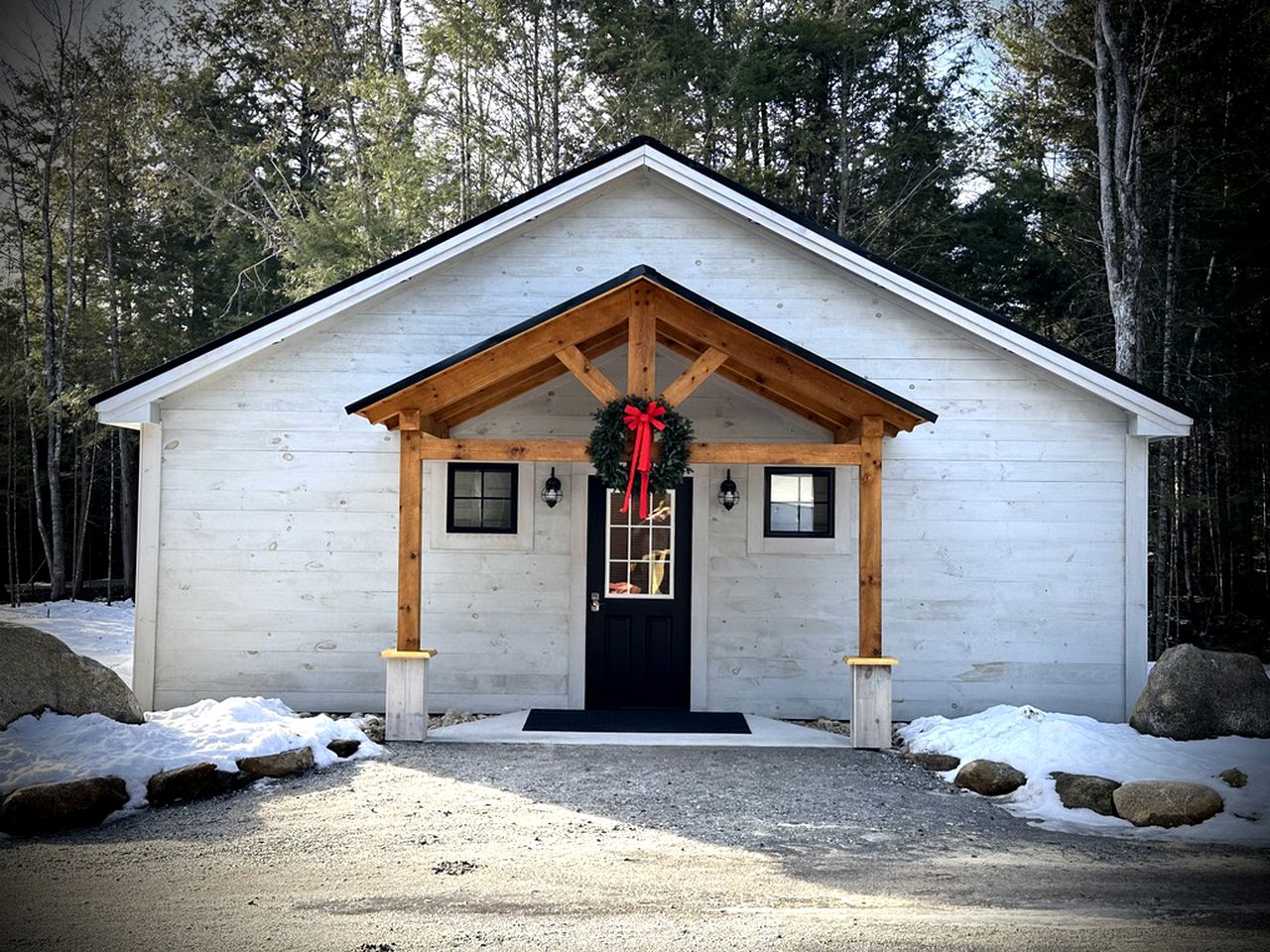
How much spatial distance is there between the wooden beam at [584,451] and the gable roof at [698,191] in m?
1.89

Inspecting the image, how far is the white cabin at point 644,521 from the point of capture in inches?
368

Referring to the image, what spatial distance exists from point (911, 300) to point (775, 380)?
80.0 inches

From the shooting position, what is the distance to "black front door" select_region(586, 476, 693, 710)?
9.64m

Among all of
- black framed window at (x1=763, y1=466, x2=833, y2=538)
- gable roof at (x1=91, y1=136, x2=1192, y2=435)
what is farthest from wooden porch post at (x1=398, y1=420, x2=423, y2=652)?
black framed window at (x1=763, y1=466, x2=833, y2=538)

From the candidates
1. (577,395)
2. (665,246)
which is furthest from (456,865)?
(665,246)

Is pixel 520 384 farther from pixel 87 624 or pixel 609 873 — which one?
pixel 87 624

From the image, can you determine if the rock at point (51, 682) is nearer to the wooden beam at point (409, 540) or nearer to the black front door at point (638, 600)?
the wooden beam at point (409, 540)

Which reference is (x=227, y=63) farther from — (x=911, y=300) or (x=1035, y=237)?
(x=911, y=300)

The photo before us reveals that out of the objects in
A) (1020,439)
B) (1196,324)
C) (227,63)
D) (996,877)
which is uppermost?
(227,63)

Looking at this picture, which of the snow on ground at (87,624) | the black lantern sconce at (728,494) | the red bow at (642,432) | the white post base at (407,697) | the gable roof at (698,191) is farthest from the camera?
the snow on ground at (87,624)

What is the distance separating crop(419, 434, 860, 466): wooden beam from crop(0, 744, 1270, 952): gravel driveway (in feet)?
7.65

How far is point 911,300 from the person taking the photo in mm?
9422

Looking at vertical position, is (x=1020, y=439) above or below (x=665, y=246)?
below

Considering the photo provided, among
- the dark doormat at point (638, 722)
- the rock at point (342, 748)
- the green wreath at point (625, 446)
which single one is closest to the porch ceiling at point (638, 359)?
the green wreath at point (625, 446)
